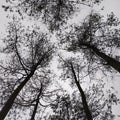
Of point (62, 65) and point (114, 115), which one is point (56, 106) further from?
point (114, 115)

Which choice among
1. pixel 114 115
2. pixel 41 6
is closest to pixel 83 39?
pixel 41 6

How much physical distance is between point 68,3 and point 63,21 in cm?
124

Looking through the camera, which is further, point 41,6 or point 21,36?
point 21,36

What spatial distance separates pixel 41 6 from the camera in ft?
33.0

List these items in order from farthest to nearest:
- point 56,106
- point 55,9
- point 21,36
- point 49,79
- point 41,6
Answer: point 49,79
point 56,106
point 21,36
point 55,9
point 41,6

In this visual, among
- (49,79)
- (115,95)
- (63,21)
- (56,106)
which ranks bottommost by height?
(56,106)

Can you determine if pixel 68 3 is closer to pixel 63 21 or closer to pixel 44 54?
pixel 63 21

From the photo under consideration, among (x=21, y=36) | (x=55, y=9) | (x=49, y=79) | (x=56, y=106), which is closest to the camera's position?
(x=55, y=9)

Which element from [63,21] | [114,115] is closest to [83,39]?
[63,21]

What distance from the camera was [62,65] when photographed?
15.7 meters

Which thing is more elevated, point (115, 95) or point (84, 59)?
point (84, 59)

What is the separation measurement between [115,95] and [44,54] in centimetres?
642

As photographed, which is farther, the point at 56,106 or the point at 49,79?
the point at 49,79

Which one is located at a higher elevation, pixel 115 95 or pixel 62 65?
pixel 62 65
